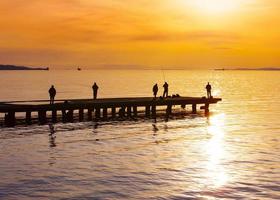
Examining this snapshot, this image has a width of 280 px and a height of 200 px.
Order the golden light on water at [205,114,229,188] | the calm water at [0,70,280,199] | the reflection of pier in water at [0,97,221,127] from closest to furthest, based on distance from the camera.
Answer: the calm water at [0,70,280,199]
the golden light on water at [205,114,229,188]
the reflection of pier in water at [0,97,221,127]

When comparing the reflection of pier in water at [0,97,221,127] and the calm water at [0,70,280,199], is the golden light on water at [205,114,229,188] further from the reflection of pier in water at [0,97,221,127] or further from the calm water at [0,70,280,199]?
the reflection of pier in water at [0,97,221,127]

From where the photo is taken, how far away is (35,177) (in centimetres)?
2191

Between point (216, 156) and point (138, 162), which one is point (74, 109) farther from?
point (216, 156)

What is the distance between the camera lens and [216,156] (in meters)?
27.8

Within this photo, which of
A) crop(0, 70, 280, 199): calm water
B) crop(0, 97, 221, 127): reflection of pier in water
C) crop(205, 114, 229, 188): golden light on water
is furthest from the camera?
crop(0, 97, 221, 127): reflection of pier in water

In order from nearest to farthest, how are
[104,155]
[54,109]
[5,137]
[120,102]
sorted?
[104,155] → [5,137] → [54,109] → [120,102]

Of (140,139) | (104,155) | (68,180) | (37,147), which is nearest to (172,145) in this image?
(140,139)

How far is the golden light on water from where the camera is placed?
2191 centimetres

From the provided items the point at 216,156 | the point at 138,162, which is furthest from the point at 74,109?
the point at 216,156

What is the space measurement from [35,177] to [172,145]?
39.1ft

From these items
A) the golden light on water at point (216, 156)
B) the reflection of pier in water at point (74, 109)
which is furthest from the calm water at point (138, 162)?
the reflection of pier in water at point (74, 109)

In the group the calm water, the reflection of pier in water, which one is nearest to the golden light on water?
the calm water

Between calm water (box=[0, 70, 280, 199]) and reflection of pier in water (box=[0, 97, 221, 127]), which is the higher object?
reflection of pier in water (box=[0, 97, 221, 127])

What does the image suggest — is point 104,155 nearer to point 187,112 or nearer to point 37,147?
point 37,147
